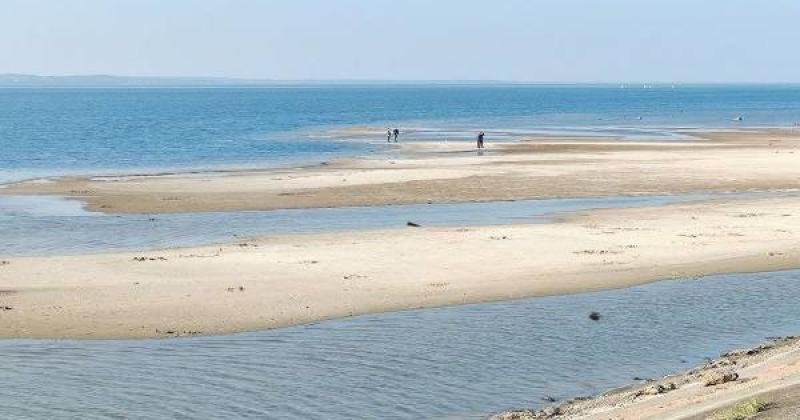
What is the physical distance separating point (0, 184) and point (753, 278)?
32959mm

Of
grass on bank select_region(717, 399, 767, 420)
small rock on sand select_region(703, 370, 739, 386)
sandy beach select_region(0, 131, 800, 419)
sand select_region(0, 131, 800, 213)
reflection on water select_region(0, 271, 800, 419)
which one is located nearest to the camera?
grass on bank select_region(717, 399, 767, 420)

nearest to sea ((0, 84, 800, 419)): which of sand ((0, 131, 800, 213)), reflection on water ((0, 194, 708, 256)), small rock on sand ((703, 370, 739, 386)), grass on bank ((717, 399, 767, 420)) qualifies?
reflection on water ((0, 194, 708, 256))

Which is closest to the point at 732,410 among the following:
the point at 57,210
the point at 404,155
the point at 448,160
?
the point at 57,210

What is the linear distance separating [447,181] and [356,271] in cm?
2105

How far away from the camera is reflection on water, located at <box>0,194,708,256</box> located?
30.6 m

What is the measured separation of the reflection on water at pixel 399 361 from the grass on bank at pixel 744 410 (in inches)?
147

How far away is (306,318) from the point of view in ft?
68.4

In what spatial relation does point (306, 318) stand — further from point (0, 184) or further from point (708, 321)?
point (0, 184)

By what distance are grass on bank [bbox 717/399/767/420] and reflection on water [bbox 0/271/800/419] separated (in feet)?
12.3

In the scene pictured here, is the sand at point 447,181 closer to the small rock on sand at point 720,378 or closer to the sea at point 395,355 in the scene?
the sea at point 395,355

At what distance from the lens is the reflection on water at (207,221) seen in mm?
30578

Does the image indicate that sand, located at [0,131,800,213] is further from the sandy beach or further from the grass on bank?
the grass on bank

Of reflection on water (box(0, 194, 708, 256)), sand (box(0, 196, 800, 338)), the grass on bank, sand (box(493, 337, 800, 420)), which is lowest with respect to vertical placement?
reflection on water (box(0, 194, 708, 256))

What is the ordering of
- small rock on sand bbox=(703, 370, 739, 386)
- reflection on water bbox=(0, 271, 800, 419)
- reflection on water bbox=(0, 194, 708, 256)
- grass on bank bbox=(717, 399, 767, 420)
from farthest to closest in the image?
reflection on water bbox=(0, 194, 708, 256), reflection on water bbox=(0, 271, 800, 419), small rock on sand bbox=(703, 370, 739, 386), grass on bank bbox=(717, 399, 767, 420)
